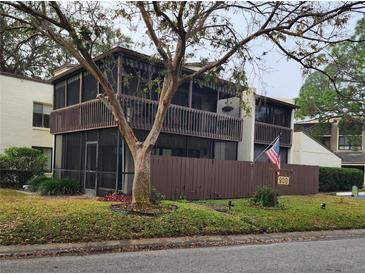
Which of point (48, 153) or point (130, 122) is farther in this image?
point (48, 153)

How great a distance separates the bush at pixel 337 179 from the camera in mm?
25922

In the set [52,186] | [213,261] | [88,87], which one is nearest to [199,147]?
[88,87]

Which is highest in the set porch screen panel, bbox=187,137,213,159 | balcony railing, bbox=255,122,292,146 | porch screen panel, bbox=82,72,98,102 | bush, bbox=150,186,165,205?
porch screen panel, bbox=82,72,98,102

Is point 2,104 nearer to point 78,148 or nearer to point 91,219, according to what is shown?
point 78,148

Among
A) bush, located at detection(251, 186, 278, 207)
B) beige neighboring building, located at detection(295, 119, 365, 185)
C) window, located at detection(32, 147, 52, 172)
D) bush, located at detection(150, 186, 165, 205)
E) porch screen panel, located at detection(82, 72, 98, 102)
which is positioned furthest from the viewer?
beige neighboring building, located at detection(295, 119, 365, 185)

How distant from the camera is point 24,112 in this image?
82.8ft

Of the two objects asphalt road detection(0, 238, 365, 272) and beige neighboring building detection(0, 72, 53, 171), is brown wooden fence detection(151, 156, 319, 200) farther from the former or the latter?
beige neighboring building detection(0, 72, 53, 171)

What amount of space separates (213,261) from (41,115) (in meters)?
21.1

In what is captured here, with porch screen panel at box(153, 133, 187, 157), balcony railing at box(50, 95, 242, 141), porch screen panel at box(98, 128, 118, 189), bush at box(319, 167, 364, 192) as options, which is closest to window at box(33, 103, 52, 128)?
balcony railing at box(50, 95, 242, 141)

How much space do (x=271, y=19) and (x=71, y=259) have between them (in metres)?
8.54

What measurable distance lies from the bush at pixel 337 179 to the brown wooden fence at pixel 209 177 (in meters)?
→ 5.11

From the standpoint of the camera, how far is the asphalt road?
6988 mm

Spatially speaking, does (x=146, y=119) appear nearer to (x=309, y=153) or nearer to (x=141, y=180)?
(x=141, y=180)

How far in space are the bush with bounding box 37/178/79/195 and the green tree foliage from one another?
573 inches
